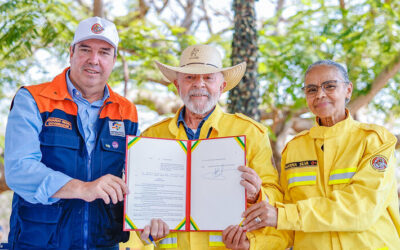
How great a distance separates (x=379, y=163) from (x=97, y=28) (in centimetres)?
238

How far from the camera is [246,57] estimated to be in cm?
583

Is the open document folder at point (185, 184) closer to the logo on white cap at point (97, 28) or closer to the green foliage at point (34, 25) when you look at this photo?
the logo on white cap at point (97, 28)

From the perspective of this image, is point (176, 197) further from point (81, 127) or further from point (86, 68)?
point (86, 68)

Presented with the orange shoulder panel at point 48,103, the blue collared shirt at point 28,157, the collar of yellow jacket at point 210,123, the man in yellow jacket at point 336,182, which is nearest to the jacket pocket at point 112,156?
the blue collared shirt at point 28,157

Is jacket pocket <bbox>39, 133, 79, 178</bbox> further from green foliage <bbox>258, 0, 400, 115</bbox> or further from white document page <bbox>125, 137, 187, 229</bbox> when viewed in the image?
green foliage <bbox>258, 0, 400, 115</bbox>

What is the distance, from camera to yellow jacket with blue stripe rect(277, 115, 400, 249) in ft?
9.45

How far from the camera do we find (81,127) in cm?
323

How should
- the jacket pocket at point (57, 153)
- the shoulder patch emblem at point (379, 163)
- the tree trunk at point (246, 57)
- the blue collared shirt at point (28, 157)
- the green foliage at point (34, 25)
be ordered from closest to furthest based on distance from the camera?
the blue collared shirt at point (28, 157) → the shoulder patch emblem at point (379, 163) → the jacket pocket at point (57, 153) → the tree trunk at point (246, 57) → the green foliage at point (34, 25)

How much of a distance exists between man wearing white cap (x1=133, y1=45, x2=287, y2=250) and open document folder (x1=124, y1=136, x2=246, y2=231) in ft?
0.28

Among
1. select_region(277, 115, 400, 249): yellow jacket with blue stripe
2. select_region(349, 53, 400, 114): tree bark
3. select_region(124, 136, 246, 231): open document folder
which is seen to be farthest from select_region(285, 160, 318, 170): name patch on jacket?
select_region(349, 53, 400, 114): tree bark

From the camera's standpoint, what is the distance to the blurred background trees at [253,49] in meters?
6.06

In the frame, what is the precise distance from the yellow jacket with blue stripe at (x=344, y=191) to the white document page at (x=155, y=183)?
0.75 metres

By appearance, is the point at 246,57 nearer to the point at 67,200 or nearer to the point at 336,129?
the point at 336,129

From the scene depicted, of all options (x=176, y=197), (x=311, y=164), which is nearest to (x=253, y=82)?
(x=311, y=164)
